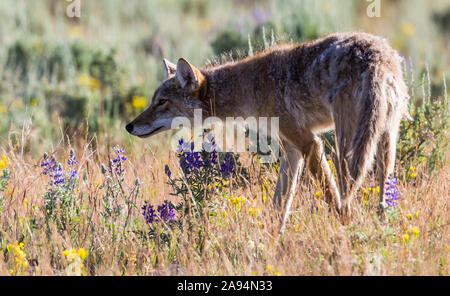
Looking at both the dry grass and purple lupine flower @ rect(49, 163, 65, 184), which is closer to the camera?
the dry grass

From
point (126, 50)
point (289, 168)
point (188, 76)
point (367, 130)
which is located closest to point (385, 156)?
point (367, 130)

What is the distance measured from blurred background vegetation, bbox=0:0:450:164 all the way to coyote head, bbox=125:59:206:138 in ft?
2.48

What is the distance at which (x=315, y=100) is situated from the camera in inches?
189

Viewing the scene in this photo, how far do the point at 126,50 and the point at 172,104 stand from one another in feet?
26.3

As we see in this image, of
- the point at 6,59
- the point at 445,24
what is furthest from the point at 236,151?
the point at 445,24

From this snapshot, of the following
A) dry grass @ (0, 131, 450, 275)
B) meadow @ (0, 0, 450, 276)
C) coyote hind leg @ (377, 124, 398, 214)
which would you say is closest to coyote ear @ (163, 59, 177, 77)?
meadow @ (0, 0, 450, 276)

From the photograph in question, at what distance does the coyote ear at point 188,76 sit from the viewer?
5539mm

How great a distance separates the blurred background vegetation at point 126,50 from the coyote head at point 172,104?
0.75m

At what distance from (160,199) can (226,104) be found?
1.14 meters

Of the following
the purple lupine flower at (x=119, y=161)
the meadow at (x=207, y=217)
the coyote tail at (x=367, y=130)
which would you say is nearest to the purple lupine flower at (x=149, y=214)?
the meadow at (x=207, y=217)

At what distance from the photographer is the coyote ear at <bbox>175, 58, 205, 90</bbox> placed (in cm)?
554

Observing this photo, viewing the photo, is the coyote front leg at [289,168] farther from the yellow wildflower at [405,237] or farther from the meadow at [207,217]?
the yellow wildflower at [405,237]

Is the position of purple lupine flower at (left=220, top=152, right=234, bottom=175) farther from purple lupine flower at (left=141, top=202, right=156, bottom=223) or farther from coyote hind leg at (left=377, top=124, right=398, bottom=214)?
coyote hind leg at (left=377, top=124, right=398, bottom=214)

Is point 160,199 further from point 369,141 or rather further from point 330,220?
point 369,141
